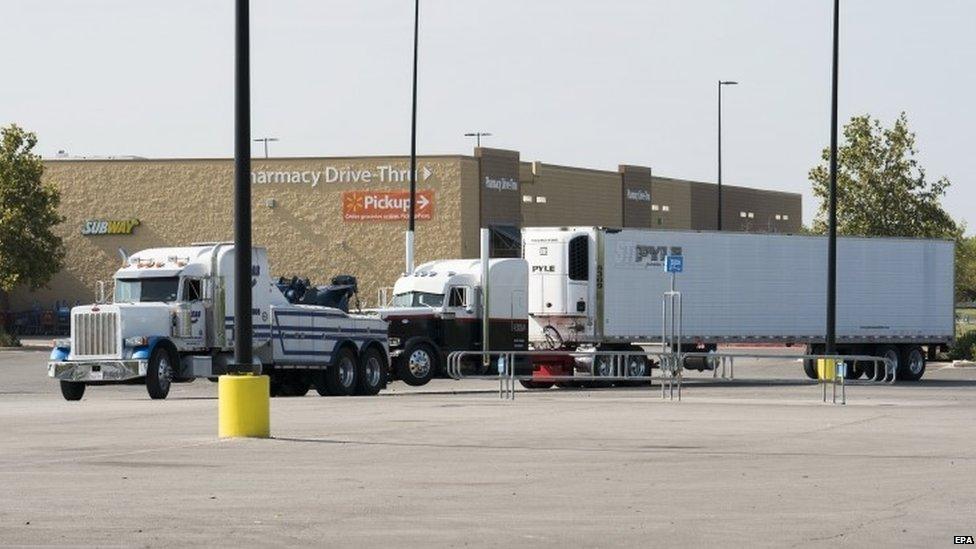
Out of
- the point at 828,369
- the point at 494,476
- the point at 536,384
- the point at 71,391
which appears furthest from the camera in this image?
the point at 536,384

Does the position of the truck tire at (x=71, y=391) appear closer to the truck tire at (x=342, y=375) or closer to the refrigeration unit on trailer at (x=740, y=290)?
the truck tire at (x=342, y=375)

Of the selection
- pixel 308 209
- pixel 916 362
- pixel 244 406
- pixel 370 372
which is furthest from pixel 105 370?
pixel 308 209

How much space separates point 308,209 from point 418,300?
40.2 meters

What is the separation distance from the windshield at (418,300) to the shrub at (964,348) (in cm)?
2357

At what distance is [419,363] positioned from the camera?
4153 centimetres

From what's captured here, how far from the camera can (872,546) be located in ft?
40.8

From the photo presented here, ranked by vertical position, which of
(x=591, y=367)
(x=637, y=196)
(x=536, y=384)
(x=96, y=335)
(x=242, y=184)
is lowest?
(x=536, y=384)

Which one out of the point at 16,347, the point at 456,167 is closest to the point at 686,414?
the point at 16,347

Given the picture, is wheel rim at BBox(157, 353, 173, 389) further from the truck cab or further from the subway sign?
the subway sign

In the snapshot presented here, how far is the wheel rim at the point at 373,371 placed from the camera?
1521 inches

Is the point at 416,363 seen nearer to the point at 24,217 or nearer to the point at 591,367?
the point at 591,367

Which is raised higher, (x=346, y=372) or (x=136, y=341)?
(x=136, y=341)

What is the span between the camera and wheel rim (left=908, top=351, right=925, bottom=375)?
5009 cm

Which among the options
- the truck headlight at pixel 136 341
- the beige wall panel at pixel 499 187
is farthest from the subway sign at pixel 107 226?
the truck headlight at pixel 136 341
